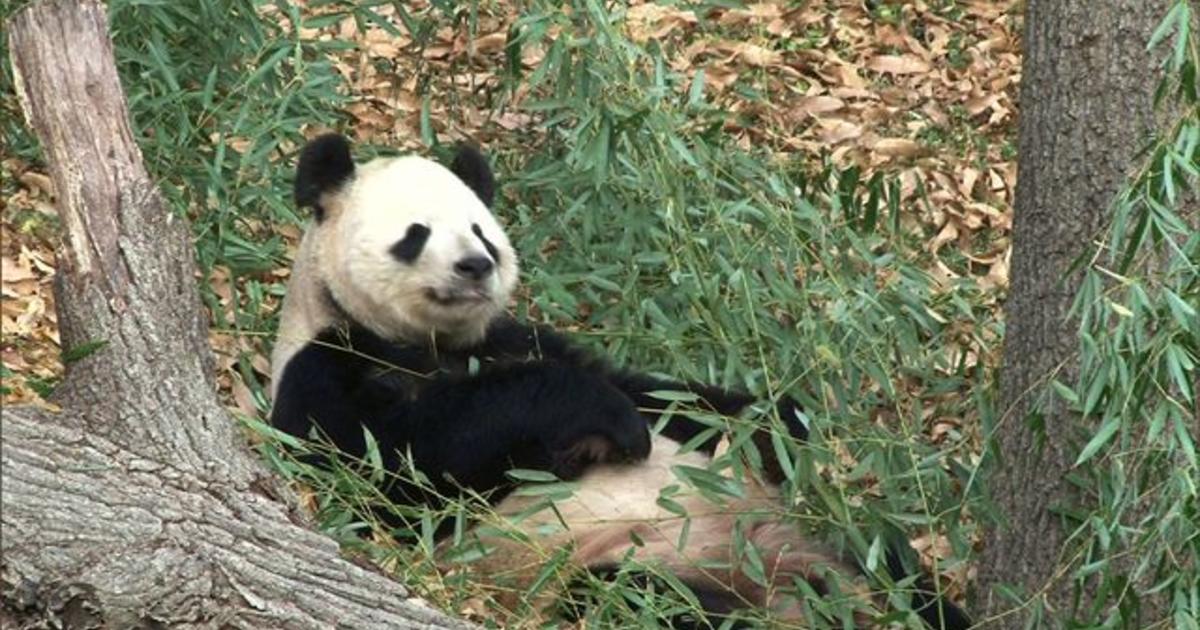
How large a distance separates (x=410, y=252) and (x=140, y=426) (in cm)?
153

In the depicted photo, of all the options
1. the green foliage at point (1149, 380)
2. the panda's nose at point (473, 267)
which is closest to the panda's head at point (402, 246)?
the panda's nose at point (473, 267)

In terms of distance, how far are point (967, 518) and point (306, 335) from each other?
63.2 inches

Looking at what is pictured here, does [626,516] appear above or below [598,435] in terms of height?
below

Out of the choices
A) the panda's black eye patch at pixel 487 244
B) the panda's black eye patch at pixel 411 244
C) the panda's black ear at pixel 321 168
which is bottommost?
the panda's black eye patch at pixel 487 244

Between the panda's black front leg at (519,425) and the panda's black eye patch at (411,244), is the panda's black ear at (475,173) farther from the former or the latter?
the panda's black front leg at (519,425)

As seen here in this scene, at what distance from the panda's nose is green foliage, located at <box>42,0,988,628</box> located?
34cm

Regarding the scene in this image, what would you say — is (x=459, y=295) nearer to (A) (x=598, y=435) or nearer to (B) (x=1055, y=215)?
(A) (x=598, y=435)

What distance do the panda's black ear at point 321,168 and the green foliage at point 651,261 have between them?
194 mm

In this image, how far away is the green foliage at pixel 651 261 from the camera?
14.5 feet

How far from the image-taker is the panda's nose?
16.1ft

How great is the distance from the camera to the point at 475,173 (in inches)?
207

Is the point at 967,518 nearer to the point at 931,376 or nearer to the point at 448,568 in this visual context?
the point at 931,376

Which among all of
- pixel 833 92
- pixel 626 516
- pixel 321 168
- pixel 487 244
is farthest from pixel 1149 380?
pixel 833 92

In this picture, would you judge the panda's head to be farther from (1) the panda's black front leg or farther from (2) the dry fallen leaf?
(2) the dry fallen leaf
